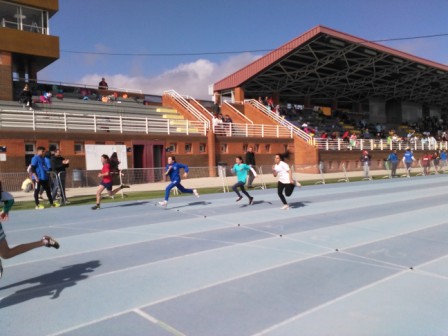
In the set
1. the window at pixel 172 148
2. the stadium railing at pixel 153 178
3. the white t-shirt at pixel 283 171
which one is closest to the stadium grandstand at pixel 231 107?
the window at pixel 172 148

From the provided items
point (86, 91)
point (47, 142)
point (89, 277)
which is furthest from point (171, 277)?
point (86, 91)

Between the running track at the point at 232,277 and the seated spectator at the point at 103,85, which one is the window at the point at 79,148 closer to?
the running track at the point at 232,277

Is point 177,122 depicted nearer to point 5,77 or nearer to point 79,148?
point 79,148

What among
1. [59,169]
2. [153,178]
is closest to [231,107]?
[153,178]

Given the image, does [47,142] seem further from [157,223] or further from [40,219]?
[157,223]

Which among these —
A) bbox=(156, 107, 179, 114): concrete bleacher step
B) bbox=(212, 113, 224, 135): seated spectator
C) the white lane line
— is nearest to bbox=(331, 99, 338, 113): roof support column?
bbox=(156, 107, 179, 114): concrete bleacher step

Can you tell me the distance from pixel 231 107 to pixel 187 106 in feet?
21.0

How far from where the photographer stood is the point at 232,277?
5.28m

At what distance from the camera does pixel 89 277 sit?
541cm

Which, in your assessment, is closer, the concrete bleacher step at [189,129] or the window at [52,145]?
the window at [52,145]

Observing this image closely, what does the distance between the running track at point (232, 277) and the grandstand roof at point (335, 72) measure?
2837cm

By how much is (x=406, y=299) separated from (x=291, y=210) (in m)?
7.19

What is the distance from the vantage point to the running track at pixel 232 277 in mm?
3836

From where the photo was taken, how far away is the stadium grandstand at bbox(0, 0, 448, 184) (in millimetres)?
22109
